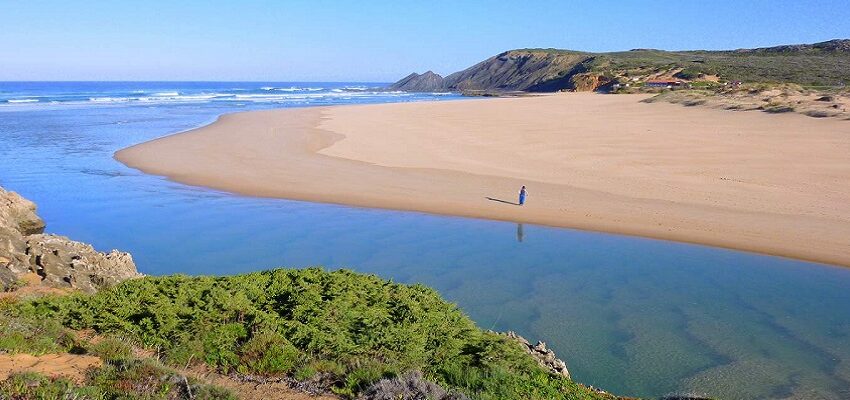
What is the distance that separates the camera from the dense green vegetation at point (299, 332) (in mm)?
7016

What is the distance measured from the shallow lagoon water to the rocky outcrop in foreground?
2733 millimetres

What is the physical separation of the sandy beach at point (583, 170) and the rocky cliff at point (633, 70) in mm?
44293

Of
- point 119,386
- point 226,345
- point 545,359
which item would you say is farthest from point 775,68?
point 119,386

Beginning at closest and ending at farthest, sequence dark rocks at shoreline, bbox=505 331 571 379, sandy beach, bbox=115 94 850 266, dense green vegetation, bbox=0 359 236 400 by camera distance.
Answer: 1. dense green vegetation, bbox=0 359 236 400
2. dark rocks at shoreline, bbox=505 331 571 379
3. sandy beach, bbox=115 94 850 266

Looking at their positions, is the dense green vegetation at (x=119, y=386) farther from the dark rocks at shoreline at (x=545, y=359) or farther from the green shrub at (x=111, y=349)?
the dark rocks at shoreline at (x=545, y=359)

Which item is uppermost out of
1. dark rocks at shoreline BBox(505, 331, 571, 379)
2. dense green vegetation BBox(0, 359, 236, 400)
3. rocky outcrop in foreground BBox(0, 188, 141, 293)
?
dense green vegetation BBox(0, 359, 236, 400)

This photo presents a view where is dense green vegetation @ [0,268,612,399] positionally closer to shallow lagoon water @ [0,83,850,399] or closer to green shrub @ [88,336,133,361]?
green shrub @ [88,336,133,361]

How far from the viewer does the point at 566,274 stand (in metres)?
14.9

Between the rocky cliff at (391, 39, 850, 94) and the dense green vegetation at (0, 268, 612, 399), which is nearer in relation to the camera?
the dense green vegetation at (0, 268, 612, 399)

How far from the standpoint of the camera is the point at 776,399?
918 centimetres

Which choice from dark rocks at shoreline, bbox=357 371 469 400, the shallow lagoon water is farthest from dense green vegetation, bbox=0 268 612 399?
the shallow lagoon water

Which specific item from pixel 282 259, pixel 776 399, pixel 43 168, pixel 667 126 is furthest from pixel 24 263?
pixel 667 126

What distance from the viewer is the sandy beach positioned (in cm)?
1850

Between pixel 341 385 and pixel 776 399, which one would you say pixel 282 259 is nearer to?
pixel 341 385
